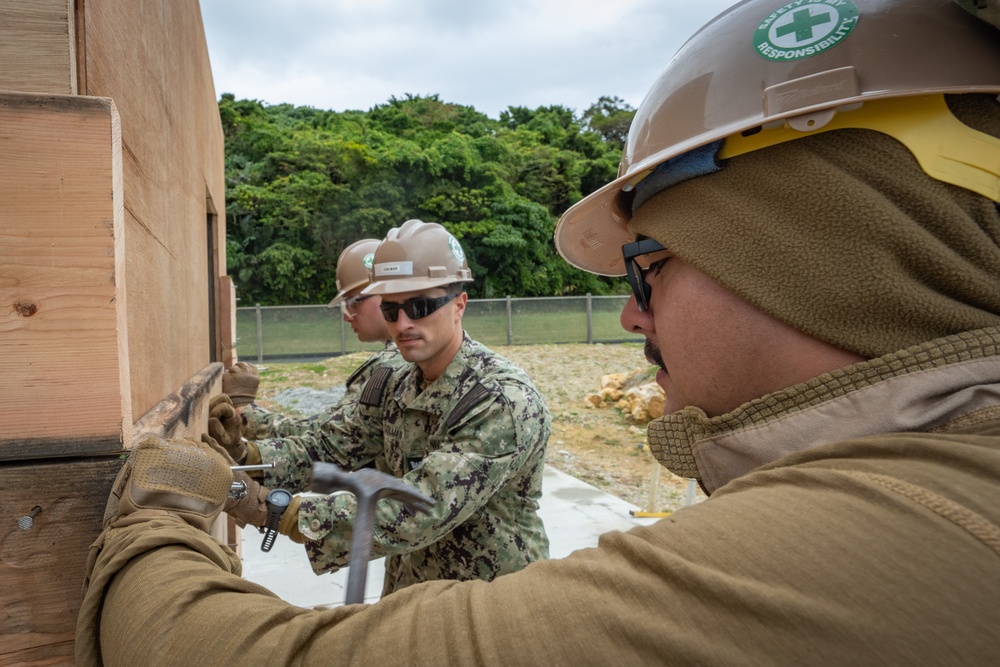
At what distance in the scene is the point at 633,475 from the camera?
31.4ft

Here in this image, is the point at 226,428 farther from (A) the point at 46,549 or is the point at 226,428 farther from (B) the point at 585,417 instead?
(B) the point at 585,417

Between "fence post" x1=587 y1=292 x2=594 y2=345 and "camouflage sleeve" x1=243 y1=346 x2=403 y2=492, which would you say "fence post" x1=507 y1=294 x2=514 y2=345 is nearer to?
"fence post" x1=587 y1=292 x2=594 y2=345

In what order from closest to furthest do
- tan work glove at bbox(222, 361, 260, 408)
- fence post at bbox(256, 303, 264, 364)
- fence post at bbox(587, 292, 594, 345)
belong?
tan work glove at bbox(222, 361, 260, 408), fence post at bbox(256, 303, 264, 364), fence post at bbox(587, 292, 594, 345)

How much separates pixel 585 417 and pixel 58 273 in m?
12.7

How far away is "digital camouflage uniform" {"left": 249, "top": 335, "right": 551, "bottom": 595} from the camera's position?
7.83ft

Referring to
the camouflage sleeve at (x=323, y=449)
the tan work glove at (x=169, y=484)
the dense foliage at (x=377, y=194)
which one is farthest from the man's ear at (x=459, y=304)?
the dense foliage at (x=377, y=194)

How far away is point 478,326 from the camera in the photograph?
930 inches

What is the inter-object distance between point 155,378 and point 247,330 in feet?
71.3

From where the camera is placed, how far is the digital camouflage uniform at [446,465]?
7.83 ft

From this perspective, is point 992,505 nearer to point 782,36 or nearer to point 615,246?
point 782,36

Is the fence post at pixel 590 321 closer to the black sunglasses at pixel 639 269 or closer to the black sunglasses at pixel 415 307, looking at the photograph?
the black sunglasses at pixel 415 307

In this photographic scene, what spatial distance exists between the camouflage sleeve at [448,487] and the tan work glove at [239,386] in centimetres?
214

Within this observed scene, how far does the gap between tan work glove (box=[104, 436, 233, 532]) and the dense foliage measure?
29401 millimetres

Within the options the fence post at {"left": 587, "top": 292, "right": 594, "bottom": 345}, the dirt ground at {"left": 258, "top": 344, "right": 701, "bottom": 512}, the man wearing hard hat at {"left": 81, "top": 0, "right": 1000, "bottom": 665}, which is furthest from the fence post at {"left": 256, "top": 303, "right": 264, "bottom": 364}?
the man wearing hard hat at {"left": 81, "top": 0, "right": 1000, "bottom": 665}
